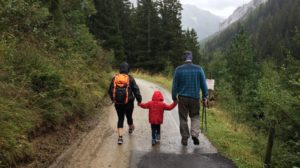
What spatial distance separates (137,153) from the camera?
23.8 feet

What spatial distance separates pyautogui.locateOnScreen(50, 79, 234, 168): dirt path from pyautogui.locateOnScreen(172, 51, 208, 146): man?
448 millimetres

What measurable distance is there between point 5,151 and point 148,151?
310 centimetres

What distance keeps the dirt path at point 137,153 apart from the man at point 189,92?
1.47ft

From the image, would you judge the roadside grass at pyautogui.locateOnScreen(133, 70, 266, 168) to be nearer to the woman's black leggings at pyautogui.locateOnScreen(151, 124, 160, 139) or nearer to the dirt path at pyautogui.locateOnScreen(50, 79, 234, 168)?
the dirt path at pyautogui.locateOnScreen(50, 79, 234, 168)

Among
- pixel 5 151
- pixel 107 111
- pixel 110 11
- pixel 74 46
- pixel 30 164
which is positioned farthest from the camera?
pixel 110 11

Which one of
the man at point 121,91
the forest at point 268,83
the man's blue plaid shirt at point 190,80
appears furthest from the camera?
the man at point 121,91

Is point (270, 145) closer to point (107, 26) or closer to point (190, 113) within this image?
point (190, 113)

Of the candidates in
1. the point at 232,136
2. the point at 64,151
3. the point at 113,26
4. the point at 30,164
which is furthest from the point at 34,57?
the point at 113,26

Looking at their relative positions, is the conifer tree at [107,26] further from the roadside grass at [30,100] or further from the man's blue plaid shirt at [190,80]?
the man's blue plaid shirt at [190,80]

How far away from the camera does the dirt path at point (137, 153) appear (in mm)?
6516

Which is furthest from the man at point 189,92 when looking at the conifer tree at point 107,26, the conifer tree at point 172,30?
the conifer tree at point 172,30

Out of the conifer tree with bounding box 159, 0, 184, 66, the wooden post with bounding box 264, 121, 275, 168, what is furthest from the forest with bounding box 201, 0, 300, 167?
the conifer tree with bounding box 159, 0, 184, 66

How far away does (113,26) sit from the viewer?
46594mm

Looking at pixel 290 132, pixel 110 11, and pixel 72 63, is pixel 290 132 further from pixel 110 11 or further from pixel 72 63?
pixel 110 11
